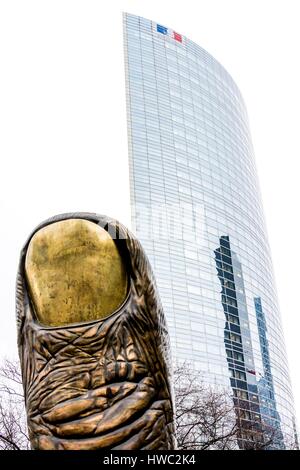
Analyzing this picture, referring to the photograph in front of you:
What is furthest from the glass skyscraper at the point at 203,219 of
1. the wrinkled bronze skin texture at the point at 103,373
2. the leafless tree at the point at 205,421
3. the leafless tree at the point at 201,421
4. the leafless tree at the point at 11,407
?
the wrinkled bronze skin texture at the point at 103,373

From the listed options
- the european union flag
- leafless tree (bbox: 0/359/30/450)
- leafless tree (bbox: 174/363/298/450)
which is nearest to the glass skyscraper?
the european union flag

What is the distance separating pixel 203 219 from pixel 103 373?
53.8 m

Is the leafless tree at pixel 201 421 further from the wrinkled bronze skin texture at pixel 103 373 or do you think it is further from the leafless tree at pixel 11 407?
the wrinkled bronze skin texture at pixel 103 373

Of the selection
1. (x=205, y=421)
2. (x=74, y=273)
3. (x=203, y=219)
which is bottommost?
(x=74, y=273)

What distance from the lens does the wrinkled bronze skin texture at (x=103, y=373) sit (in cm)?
240

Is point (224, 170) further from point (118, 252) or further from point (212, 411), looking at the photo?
point (118, 252)

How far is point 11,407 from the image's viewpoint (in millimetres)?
13734

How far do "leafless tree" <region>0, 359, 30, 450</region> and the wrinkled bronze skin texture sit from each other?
34.2ft

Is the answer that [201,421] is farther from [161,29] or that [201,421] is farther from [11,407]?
[161,29]

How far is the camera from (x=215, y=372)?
48.2 m

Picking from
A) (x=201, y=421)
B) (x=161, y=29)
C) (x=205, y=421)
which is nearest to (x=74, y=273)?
(x=205, y=421)

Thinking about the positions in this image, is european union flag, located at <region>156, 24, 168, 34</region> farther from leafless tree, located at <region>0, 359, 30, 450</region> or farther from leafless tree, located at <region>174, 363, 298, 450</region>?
leafless tree, located at <region>0, 359, 30, 450</region>
